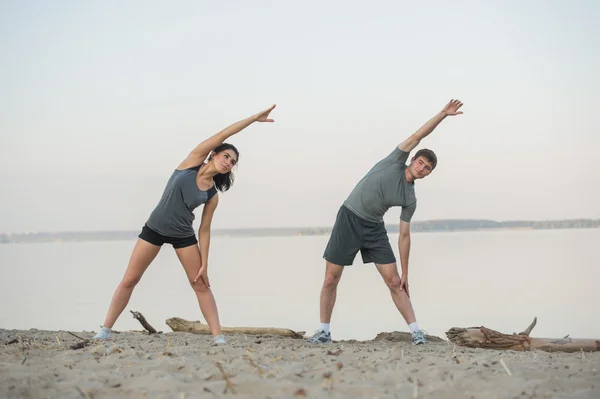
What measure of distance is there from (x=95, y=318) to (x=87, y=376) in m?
9.88

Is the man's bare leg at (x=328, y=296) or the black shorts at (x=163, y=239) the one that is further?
the man's bare leg at (x=328, y=296)

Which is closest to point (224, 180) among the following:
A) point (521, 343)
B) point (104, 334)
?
point (104, 334)

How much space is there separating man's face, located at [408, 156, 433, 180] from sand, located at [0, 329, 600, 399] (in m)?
1.98

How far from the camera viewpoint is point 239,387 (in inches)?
152

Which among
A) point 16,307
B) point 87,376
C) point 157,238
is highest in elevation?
point 157,238

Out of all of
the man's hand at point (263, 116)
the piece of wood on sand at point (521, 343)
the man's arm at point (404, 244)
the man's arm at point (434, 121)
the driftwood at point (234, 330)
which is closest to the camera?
the man's hand at point (263, 116)

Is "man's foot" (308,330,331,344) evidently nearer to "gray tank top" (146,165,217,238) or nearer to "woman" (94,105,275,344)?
"woman" (94,105,275,344)

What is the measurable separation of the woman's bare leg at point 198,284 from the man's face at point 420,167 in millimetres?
2117

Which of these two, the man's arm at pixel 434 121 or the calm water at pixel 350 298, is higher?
the man's arm at pixel 434 121

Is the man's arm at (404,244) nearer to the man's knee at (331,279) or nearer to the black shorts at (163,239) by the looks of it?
the man's knee at (331,279)

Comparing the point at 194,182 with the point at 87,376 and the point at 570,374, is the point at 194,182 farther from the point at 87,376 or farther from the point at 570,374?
the point at 570,374

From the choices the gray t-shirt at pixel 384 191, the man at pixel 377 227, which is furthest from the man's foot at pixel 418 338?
the gray t-shirt at pixel 384 191

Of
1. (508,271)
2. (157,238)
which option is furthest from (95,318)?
(508,271)

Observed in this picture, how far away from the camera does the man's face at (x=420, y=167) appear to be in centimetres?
662
